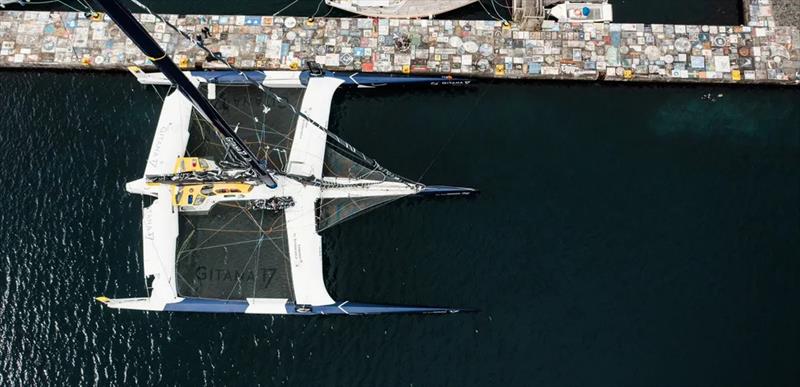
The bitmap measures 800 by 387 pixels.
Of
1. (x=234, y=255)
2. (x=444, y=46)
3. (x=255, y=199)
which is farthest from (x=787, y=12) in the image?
(x=234, y=255)

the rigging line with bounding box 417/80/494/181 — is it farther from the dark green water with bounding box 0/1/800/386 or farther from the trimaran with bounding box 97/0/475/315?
the trimaran with bounding box 97/0/475/315

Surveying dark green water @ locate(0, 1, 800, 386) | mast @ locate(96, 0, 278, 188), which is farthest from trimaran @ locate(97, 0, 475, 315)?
dark green water @ locate(0, 1, 800, 386)

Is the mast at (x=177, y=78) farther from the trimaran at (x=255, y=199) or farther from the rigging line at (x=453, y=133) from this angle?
the rigging line at (x=453, y=133)

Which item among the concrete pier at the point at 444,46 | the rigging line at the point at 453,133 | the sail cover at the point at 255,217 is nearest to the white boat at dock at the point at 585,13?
the concrete pier at the point at 444,46

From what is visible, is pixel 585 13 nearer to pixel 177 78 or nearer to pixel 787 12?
pixel 787 12

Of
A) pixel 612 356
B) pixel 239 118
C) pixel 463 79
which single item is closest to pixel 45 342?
pixel 239 118
